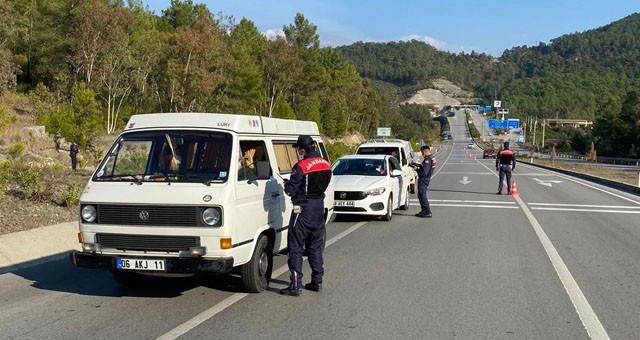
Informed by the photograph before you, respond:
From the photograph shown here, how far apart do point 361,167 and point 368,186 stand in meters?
1.68

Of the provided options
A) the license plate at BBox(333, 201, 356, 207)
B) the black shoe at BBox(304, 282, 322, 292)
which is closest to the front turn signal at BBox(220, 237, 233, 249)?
the black shoe at BBox(304, 282, 322, 292)

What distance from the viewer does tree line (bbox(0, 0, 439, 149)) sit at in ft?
121

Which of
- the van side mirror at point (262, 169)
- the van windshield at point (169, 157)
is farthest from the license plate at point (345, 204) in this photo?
the van windshield at point (169, 157)

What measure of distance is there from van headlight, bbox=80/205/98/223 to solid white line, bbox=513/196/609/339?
5219mm

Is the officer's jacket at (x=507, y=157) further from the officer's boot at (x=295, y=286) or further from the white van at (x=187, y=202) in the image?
the officer's boot at (x=295, y=286)

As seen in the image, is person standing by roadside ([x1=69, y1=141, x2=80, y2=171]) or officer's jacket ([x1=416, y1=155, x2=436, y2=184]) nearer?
officer's jacket ([x1=416, y1=155, x2=436, y2=184])

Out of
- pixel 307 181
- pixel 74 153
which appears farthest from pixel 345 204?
pixel 74 153

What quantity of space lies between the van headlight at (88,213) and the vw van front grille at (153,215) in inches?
8.6

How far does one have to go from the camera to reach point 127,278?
712 centimetres

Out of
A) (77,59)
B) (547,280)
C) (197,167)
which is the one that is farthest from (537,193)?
(77,59)

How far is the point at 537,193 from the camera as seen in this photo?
22.1 m

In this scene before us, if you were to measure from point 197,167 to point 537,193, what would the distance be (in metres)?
18.2

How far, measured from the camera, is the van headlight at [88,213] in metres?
6.29

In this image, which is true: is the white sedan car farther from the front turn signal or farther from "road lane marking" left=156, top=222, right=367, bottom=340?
the front turn signal
